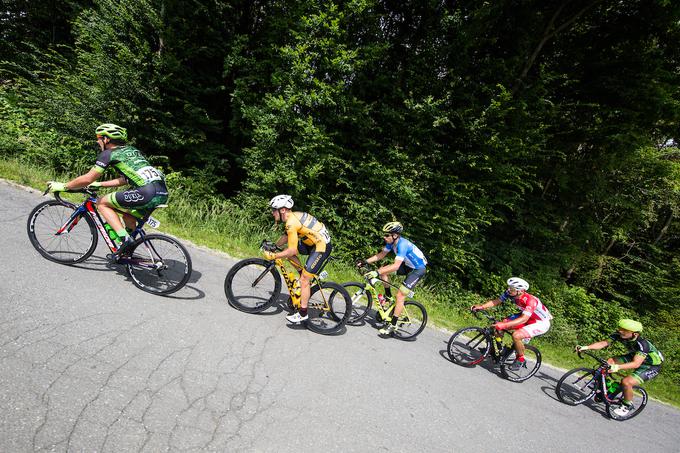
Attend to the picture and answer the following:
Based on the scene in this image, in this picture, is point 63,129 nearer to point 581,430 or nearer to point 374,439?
point 374,439

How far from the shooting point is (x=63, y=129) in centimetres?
904

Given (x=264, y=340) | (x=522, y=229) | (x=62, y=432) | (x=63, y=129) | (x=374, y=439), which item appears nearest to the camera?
(x=62, y=432)

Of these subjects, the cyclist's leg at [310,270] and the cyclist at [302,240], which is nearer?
the cyclist at [302,240]

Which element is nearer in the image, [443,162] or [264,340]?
[264,340]

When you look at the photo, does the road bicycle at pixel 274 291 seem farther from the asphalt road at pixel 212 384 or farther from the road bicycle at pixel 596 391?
the road bicycle at pixel 596 391

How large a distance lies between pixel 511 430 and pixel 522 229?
9595mm

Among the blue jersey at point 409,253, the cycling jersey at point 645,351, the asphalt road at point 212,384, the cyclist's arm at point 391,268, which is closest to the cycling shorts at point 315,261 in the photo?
the asphalt road at point 212,384

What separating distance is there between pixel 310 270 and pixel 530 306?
A: 4.28 meters

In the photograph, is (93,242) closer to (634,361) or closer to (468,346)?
(468,346)

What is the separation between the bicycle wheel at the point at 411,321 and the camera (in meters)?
6.01

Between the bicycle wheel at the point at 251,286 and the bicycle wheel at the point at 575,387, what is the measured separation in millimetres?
5586

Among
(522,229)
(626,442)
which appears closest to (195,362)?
(626,442)

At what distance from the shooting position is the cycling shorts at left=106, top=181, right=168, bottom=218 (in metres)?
4.25

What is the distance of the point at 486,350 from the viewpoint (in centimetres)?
586
